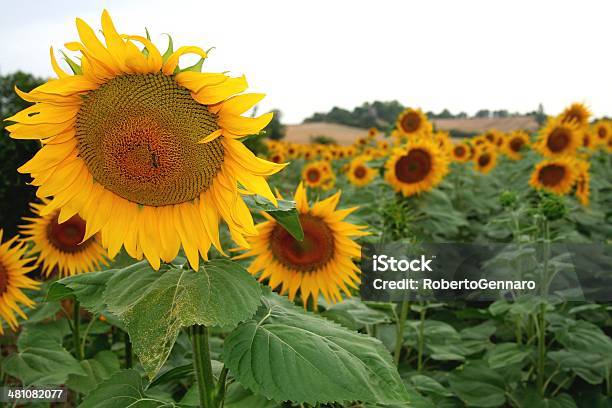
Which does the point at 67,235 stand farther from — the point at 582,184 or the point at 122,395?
the point at 582,184

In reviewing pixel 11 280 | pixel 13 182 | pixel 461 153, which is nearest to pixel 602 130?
pixel 461 153

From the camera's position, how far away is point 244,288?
1.50 meters

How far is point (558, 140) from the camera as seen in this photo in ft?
25.8

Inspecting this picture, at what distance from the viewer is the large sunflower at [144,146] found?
1449mm

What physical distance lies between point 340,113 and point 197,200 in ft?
122

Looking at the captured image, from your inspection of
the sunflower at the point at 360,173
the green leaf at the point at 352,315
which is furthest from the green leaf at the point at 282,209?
the sunflower at the point at 360,173

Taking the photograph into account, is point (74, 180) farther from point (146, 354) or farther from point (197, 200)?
point (146, 354)

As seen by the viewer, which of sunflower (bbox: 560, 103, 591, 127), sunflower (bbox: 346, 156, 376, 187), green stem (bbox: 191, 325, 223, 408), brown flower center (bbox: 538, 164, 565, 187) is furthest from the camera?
sunflower (bbox: 346, 156, 376, 187)

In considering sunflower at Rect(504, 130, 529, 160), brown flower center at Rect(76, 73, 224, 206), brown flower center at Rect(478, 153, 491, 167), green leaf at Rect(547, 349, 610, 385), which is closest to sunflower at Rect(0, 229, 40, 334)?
brown flower center at Rect(76, 73, 224, 206)

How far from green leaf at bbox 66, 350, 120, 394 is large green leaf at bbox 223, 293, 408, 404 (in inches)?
59.3

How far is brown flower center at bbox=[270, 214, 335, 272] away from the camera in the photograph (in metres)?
3.09

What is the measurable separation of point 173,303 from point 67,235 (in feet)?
7.63

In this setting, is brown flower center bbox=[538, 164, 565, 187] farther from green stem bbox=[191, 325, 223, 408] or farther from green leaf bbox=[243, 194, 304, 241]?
green stem bbox=[191, 325, 223, 408]

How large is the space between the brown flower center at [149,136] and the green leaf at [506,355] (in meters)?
2.51
